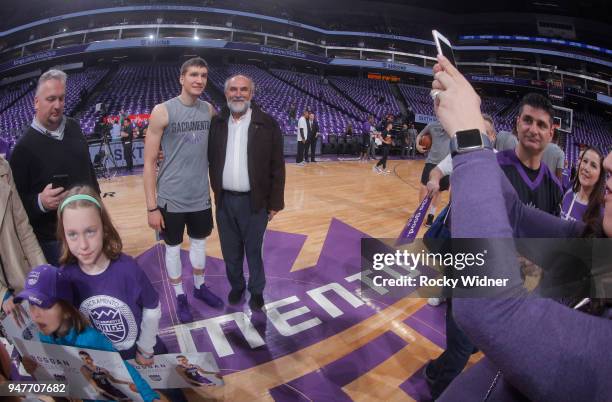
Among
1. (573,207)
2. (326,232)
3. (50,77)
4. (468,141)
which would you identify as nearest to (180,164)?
(50,77)

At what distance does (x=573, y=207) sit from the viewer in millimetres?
2793

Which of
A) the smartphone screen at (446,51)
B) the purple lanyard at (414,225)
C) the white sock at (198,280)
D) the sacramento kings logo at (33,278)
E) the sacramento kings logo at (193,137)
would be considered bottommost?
the white sock at (198,280)

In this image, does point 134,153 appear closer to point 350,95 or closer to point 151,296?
point 151,296

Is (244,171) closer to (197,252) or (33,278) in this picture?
(197,252)

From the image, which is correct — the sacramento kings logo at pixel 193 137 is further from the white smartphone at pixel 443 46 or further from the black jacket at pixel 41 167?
the white smartphone at pixel 443 46

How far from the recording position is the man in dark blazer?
8.48ft

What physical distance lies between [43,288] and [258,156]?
5.35ft

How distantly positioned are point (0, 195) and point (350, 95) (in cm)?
2597

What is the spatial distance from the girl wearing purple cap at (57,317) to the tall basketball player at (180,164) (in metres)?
1.25

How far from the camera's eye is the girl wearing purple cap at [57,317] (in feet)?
4.10

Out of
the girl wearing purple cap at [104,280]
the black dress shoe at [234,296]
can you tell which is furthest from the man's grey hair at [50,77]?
the black dress shoe at [234,296]

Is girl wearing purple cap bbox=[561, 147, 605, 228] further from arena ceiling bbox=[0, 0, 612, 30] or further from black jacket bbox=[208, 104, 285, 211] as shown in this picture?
arena ceiling bbox=[0, 0, 612, 30]

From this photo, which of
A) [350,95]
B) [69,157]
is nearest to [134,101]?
[350,95]

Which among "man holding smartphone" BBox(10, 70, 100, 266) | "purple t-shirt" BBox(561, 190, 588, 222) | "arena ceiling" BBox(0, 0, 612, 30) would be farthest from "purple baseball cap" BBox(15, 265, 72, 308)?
"arena ceiling" BBox(0, 0, 612, 30)
